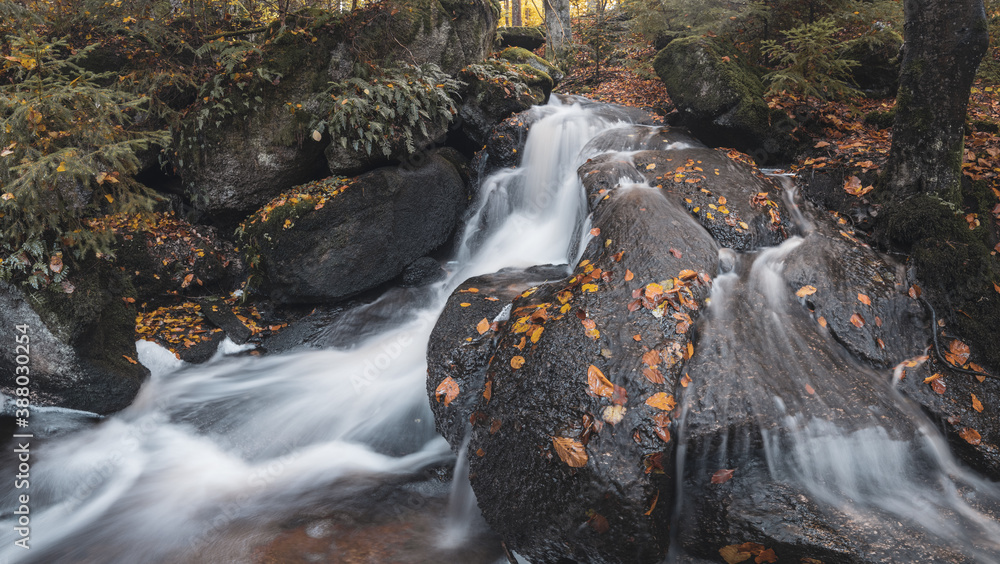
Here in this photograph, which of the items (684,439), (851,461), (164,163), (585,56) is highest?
(585,56)

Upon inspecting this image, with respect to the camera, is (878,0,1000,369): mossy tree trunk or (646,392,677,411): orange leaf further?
(878,0,1000,369): mossy tree trunk

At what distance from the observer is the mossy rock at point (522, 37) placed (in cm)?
1525

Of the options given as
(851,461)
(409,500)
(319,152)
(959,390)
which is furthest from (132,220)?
(959,390)

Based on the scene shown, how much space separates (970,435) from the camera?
343cm

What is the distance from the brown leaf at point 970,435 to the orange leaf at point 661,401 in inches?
90.6

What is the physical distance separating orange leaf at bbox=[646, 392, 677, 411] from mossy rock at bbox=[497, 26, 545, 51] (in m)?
14.7

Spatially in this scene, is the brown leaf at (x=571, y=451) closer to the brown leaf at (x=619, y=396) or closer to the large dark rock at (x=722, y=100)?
the brown leaf at (x=619, y=396)

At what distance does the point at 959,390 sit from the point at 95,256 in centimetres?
859

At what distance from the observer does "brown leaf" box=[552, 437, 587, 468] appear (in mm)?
2965

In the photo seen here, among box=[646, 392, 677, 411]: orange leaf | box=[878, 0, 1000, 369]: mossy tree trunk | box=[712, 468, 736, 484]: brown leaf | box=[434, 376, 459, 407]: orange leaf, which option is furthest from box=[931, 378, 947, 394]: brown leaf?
box=[434, 376, 459, 407]: orange leaf

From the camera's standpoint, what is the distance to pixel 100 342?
17.0 ft

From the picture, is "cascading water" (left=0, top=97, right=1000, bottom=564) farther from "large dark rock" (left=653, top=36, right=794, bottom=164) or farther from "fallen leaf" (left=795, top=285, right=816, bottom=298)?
"large dark rock" (left=653, top=36, right=794, bottom=164)

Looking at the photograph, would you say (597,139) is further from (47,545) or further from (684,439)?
(47,545)

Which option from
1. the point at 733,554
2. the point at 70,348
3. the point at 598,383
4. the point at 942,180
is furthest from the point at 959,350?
the point at 70,348
